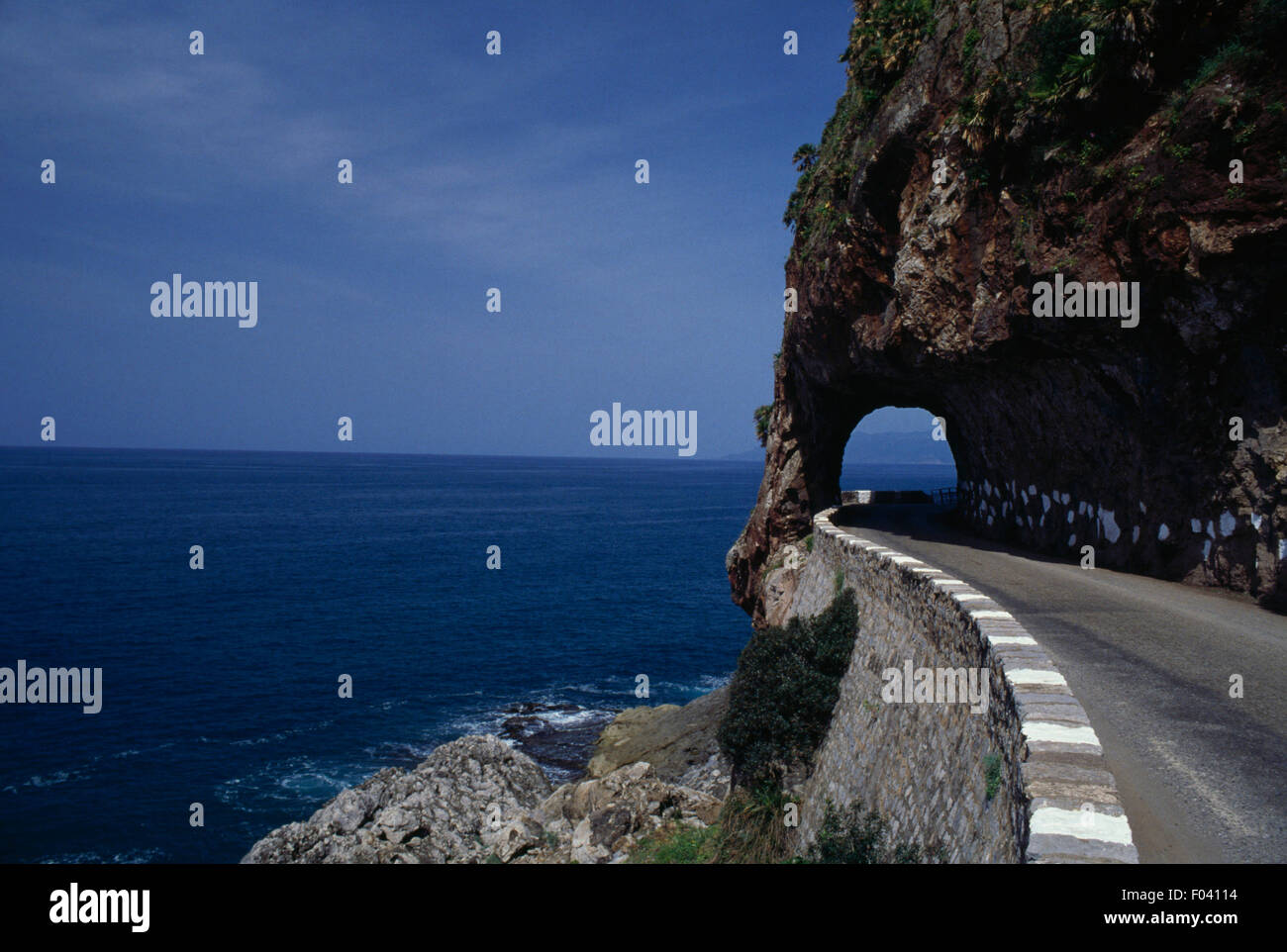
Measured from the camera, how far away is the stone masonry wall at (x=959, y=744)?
17.2 ft

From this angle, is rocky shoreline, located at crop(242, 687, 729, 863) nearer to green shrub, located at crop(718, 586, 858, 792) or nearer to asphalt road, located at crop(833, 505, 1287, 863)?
green shrub, located at crop(718, 586, 858, 792)

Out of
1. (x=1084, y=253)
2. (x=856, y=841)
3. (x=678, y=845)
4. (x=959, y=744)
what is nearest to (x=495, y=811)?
(x=678, y=845)

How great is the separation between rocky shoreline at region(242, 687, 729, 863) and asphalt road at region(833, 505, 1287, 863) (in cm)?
929

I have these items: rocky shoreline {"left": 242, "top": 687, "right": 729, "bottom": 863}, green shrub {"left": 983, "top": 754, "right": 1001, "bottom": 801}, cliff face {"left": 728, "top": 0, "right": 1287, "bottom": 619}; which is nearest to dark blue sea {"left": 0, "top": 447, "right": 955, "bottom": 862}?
rocky shoreline {"left": 242, "top": 687, "right": 729, "bottom": 863}

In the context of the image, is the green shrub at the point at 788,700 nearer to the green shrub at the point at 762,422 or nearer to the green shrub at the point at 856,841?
the green shrub at the point at 856,841

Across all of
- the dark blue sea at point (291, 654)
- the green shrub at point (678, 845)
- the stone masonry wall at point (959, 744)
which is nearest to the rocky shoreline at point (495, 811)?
the green shrub at point (678, 845)

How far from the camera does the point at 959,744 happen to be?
853 cm

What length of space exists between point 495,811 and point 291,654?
21.5m

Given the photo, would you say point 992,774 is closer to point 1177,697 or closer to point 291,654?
point 1177,697

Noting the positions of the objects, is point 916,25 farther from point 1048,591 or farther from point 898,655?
point 898,655

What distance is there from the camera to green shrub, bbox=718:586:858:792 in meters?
16.0

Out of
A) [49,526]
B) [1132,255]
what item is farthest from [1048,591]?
[49,526]
